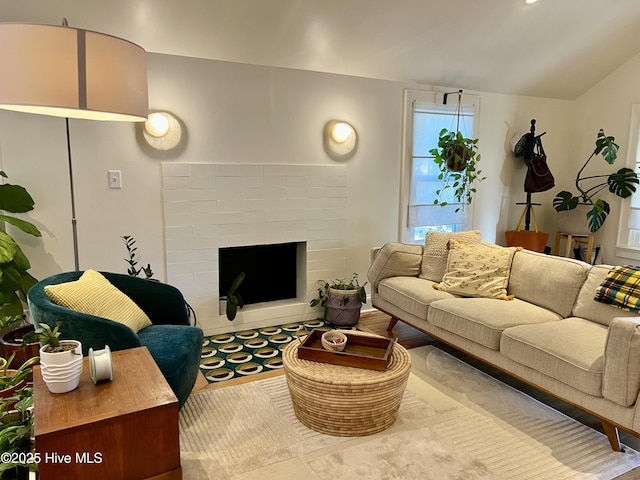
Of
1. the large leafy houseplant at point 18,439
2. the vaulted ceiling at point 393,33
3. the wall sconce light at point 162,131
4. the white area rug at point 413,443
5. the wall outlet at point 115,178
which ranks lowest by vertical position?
the white area rug at point 413,443

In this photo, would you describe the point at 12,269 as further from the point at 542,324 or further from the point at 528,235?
the point at 528,235

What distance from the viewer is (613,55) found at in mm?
4594

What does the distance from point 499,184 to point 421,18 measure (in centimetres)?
220

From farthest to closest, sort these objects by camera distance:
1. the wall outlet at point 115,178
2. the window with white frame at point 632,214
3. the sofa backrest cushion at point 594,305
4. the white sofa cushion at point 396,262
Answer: the window with white frame at point 632,214
the white sofa cushion at point 396,262
the wall outlet at point 115,178
the sofa backrest cushion at point 594,305

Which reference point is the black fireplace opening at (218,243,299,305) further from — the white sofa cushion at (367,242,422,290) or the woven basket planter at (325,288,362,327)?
the white sofa cushion at (367,242,422,290)

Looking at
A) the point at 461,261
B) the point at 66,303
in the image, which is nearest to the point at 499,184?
the point at 461,261

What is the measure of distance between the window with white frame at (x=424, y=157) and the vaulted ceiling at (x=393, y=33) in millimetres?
194

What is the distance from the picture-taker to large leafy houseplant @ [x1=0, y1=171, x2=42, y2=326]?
97.8 inches

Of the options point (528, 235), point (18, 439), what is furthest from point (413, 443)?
point (528, 235)

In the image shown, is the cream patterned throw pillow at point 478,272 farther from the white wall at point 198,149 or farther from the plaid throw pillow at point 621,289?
the white wall at point 198,149

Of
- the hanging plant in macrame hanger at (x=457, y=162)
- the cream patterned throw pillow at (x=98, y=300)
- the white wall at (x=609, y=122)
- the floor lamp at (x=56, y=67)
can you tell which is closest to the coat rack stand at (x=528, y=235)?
the hanging plant in macrame hanger at (x=457, y=162)

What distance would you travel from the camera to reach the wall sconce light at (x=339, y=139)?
12.6 feet

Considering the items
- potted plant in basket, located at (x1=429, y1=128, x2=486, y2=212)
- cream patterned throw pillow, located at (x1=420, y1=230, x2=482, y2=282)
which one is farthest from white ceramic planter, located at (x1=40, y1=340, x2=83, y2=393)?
potted plant in basket, located at (x1=429, y1=128, x2=486, y2=212)

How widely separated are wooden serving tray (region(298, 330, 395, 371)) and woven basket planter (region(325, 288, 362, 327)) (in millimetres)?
1277
